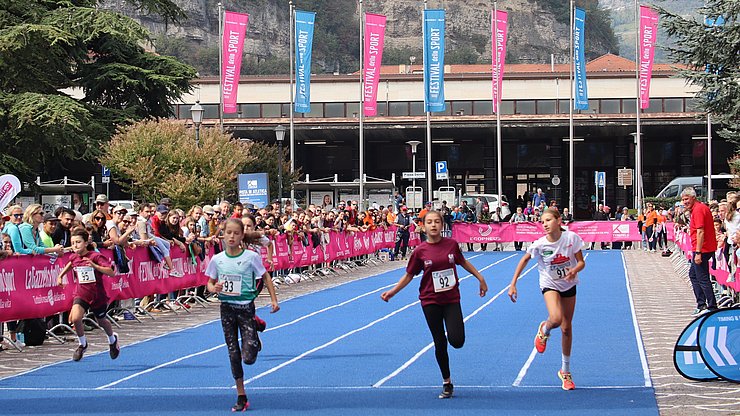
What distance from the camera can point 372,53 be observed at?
51000 millimetres

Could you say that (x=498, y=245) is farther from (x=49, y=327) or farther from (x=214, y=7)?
(x=214, y=7)

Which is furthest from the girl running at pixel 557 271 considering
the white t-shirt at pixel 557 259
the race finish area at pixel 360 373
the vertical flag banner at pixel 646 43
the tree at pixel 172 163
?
the vertical flag banner at pixel 646 43

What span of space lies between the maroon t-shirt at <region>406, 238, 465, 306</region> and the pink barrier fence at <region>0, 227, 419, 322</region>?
266 inches

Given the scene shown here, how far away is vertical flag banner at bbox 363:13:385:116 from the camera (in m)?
50.3

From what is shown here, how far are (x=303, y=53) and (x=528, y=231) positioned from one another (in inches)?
445

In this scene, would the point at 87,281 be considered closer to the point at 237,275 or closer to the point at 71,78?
the point at 237,275

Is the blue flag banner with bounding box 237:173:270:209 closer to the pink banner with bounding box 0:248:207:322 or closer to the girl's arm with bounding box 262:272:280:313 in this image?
the pink banner with bounding box 0:248:207:322

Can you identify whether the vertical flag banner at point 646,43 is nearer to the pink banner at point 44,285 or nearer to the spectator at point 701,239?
the spectator at point 701,239

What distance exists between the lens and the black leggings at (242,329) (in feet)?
36.4

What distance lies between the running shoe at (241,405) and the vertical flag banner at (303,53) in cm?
3903

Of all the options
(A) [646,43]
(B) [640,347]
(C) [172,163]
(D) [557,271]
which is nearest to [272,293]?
(D) [557,271]

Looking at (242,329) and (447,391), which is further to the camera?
(447,391)

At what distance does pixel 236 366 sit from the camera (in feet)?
36.0

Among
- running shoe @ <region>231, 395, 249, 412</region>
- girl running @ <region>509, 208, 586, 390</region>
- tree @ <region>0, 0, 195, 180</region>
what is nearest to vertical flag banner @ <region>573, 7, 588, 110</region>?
tree @ <region>0, 0, 195, 180</region>
